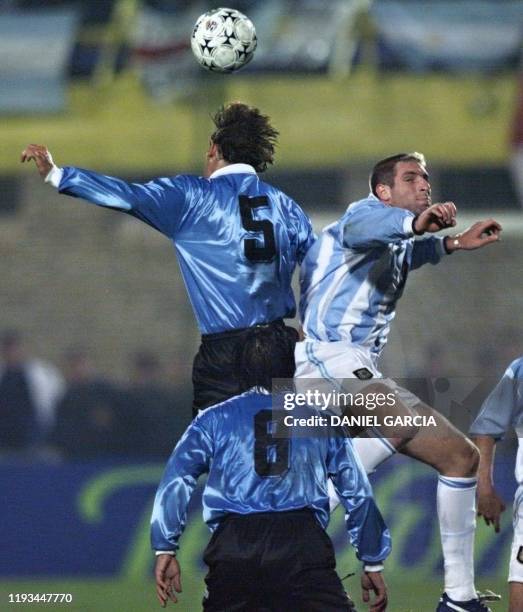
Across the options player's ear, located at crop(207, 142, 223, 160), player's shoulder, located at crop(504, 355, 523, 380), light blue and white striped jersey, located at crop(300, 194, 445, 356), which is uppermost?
player's ear, located at crop(207, 142, 223, 160)

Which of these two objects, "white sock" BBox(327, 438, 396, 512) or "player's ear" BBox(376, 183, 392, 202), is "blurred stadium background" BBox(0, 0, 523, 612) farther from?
"player's ear" BBox(376, 183, 392, 202)

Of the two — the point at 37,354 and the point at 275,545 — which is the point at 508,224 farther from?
the point at 275,545

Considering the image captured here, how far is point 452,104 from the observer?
1662 centimetres

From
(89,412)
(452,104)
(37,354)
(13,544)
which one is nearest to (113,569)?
(13,544)

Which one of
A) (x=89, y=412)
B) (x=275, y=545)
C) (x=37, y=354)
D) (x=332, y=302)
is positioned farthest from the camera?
(x=37, y=354)

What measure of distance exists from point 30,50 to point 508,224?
529cm

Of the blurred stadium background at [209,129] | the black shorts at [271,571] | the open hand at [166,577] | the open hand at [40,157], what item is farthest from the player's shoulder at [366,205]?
the blurred stadium background at [209,129]

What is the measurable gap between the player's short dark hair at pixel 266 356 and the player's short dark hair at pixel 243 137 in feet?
2.55

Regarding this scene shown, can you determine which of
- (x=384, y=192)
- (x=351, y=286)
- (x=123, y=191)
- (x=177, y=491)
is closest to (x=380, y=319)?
(x=351, y=286)

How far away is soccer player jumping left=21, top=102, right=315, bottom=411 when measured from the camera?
6.55 meters

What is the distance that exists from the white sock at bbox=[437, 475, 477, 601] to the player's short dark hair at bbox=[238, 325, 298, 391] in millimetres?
946

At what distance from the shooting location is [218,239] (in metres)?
6.68

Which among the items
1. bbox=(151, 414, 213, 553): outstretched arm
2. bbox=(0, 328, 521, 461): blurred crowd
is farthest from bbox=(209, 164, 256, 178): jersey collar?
bbox=(0, 328, 521, 461): blurred crowd

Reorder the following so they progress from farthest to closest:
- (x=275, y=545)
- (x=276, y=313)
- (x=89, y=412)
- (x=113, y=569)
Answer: (x=89, y=412), (x=113, y=569), (x=276, y=313), (x=275, y=545)
